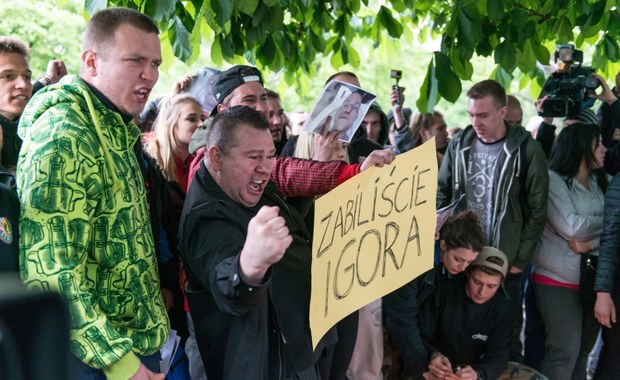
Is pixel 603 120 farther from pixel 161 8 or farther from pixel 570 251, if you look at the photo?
pixel 161 8

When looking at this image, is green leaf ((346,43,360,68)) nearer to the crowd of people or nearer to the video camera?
the crowd of people

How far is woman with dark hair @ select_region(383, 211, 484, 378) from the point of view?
442cm

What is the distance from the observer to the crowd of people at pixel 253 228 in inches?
91.0

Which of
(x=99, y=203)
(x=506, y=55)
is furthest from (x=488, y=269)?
(x=99, y=203)

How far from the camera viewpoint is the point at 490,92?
529 centimetres

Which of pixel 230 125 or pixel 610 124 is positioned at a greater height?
pixel 230 125

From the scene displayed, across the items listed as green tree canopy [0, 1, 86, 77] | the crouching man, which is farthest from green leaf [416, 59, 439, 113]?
green tree canopy [0, 1, 86, 77]

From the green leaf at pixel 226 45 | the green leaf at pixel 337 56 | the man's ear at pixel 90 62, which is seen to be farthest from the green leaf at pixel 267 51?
the man's ear at pixel 90 62

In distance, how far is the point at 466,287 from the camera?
465 centimetres

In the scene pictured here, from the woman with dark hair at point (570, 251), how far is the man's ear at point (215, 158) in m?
3.02

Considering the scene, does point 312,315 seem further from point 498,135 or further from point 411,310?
point 498,135

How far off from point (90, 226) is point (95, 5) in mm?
1619

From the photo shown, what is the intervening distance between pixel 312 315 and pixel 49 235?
942mm

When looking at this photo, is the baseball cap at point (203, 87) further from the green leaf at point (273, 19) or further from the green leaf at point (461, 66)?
the green leaf at point (461, 66)
